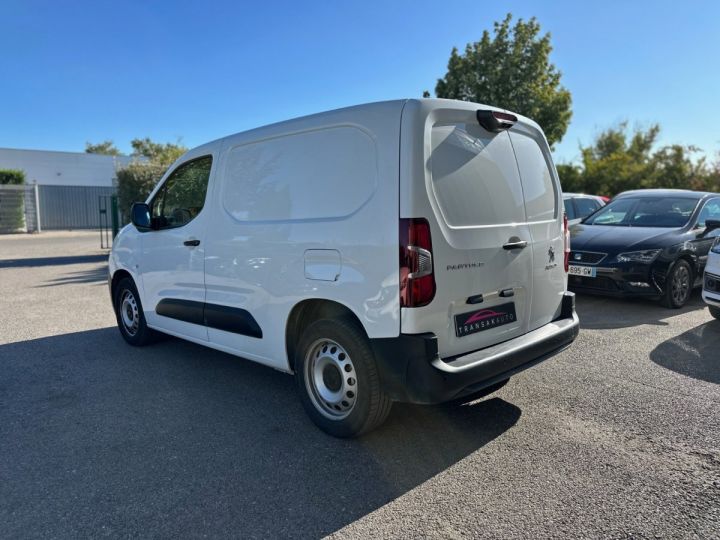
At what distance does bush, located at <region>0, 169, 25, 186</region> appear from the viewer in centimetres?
2531

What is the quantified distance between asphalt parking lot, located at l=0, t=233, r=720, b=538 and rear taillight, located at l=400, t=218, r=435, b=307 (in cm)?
104

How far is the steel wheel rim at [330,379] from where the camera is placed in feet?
11.0

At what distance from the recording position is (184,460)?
315cm

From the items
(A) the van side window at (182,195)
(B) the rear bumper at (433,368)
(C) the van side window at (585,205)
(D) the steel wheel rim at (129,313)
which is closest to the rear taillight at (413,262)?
(B) the rear bumper at (433,368)

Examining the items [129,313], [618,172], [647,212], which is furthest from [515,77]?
[129,313]

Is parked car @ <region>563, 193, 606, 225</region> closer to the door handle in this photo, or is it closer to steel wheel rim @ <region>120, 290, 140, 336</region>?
the door handle

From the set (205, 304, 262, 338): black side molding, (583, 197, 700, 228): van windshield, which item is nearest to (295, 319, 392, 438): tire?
(205, 304, 262, 338): black side molding

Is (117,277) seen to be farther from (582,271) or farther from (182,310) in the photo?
(582,271)

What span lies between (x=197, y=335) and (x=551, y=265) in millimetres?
3086

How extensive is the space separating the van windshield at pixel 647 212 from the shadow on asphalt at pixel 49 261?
1279cm

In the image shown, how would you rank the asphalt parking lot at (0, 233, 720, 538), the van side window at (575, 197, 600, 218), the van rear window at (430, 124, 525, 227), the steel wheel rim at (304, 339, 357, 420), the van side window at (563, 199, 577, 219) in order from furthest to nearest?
the van side window at (575, 197, 600, 218), the van side window at (563, 199, 577, 219), the steel wheel rim at (304, 339, 357, 420), the van rear window at (430, 124, 525, 227), the asphalt parking lot at (0, 233, 720, 538)

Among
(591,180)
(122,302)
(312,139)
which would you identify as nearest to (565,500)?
(312,139)

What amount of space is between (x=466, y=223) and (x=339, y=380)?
4.36ft

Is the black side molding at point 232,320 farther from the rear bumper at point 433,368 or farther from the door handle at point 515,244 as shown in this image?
the door handle at point 515,244
